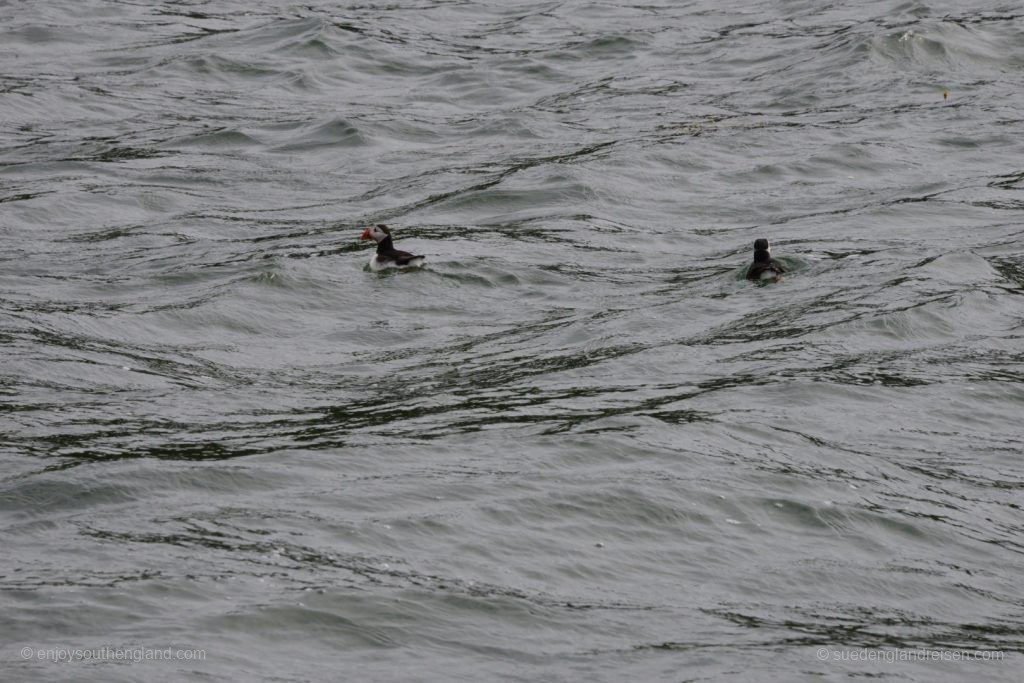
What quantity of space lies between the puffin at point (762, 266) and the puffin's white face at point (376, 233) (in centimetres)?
340

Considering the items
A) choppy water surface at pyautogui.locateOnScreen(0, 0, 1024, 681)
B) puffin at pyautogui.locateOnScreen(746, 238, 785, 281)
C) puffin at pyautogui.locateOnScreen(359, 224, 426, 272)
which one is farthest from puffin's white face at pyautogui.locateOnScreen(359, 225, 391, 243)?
puffin at pyautogui.locateOnScreen(746, 238, 785, 281)

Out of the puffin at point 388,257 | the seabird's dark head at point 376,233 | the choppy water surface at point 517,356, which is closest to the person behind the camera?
the choppy water surface at point 517,356

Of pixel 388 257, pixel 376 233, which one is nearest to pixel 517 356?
pixel 388 257

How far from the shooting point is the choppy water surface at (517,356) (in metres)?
7.73

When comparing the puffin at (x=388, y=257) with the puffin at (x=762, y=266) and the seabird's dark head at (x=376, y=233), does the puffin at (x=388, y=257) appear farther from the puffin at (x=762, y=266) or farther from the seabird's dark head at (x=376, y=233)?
the puffin at (x=762, y=266)

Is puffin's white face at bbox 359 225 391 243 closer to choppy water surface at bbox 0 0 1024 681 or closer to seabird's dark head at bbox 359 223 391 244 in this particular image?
seabird's dark head at bbox 359 223 391 244

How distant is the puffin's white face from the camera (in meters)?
14.9

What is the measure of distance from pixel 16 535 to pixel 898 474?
5.26 m

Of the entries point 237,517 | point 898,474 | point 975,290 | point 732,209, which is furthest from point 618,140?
point 237,517

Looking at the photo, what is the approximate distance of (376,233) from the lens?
49.6ft

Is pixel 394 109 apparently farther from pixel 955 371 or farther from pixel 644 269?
pixel 955 371

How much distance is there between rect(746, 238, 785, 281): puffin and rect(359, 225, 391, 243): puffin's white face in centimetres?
340

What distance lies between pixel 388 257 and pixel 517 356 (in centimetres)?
269

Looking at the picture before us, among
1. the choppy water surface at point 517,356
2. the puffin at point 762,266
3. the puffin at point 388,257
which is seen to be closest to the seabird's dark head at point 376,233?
the puffin at point 388,257
